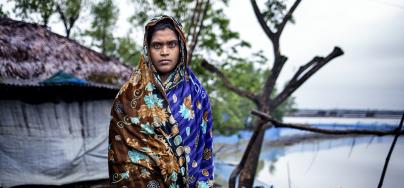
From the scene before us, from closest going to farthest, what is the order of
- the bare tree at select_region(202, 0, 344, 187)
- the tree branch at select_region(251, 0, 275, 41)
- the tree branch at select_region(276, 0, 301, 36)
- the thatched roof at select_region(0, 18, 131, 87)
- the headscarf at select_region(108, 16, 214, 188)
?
the headscarf at select_region(108, 16, 214, 188) < the bare tree at select_region(202, 0, 344, 187) < the tree branch at select_region(276, 0, 301, 36) < the tree branch at select_region(251, 0, 275, 41) < the thatched roof at select_region(0, 18, 131, 87)

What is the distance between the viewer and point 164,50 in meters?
1.69

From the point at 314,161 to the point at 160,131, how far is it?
46.1ft

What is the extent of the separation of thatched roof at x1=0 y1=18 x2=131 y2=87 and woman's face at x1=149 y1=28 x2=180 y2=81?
518cm

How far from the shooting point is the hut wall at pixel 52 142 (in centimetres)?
657

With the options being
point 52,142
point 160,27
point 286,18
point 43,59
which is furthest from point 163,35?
point 43,59

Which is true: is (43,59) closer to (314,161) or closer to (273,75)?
(273,75)

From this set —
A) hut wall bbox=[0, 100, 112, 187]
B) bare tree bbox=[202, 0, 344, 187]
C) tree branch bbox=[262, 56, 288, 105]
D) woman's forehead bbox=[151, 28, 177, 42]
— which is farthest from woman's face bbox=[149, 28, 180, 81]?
hut wall bbox=[0, 100, 112, 187]

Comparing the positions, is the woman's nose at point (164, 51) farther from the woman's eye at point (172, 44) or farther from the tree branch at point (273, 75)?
the tree branch at point (273, 75)

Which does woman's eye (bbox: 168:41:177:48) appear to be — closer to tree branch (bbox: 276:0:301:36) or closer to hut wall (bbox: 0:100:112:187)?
tree branch (bbox: 276:0:301:36)

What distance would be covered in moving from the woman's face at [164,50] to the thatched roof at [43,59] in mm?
5177

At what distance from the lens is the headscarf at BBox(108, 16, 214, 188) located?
156 cm

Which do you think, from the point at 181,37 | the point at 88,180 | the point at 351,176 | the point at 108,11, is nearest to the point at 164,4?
the point at 88,180

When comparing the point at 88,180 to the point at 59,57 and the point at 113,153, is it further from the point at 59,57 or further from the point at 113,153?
the point at 113,153

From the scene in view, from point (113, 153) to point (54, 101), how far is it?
19.9 ft
